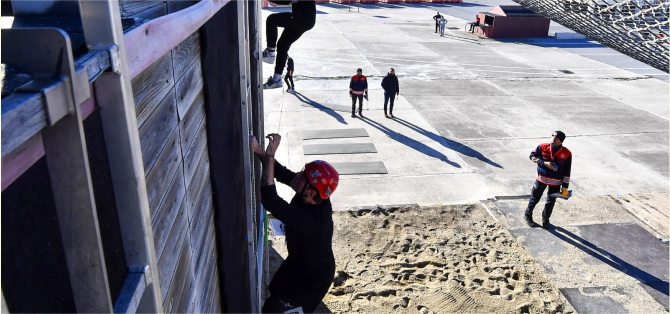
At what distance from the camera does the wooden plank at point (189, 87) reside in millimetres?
2334

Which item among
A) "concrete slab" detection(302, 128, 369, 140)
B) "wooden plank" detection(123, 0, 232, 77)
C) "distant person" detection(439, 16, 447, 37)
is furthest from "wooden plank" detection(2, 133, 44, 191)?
"distant person" detection(439, 16, 447, 37)

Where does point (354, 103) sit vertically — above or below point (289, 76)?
below

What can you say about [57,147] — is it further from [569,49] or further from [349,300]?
[569,49]

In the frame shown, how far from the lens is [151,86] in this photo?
5.81ft

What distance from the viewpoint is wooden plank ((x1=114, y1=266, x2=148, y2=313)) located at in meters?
1.10

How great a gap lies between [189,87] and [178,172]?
1.75ft

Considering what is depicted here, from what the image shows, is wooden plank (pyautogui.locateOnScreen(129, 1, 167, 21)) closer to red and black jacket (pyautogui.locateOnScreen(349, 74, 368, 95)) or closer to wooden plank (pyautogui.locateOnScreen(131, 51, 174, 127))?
wooden plank (pyautogui.locateOnScreen(131, 51, 174, 127))

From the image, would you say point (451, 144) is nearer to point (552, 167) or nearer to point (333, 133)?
point (333, 133)

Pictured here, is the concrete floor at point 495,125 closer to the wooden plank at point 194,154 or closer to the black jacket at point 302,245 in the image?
→ the black jacket at point 302,245

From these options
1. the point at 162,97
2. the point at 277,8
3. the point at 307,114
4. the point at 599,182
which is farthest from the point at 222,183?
the point at 277,8

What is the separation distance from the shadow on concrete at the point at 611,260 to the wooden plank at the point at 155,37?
785 cm

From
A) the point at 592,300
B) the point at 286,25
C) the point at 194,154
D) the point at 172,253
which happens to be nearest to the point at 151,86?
the point at 172,253

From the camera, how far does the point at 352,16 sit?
38.4 metres

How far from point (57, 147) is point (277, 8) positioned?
4244 centimetres
